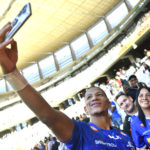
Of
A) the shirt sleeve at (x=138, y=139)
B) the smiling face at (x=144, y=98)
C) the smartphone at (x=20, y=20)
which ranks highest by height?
the smartphone at (x=20, y=20)

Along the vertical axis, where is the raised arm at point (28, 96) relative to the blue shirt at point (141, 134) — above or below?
above

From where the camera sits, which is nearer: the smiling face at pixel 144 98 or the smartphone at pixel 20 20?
the smartphone at pixel 20 20

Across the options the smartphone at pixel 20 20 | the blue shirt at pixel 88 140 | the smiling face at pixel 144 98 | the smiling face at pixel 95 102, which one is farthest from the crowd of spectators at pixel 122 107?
the smartphone at pixel 20 20

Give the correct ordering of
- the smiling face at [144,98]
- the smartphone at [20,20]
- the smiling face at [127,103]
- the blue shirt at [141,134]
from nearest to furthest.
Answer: the smartphone at [20,20] → the blue shirt at [141,134] → the smiling face at [144,98] → the smiling face at [127,103]

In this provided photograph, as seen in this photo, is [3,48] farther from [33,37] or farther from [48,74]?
[48,74]

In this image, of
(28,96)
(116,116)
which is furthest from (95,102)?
(116,116)

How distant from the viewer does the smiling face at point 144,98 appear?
1847mm

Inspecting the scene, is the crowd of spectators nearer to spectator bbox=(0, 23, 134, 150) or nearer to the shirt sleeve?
the shirt sleeve

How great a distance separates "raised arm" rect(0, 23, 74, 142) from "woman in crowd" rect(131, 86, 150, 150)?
47.0 inches

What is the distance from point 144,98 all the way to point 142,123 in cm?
28

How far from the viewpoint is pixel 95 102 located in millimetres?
1264

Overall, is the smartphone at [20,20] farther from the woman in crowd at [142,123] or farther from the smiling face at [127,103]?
the smiling face at [127,103]

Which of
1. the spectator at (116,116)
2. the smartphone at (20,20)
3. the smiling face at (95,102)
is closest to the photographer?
the smartphone at (20,20)

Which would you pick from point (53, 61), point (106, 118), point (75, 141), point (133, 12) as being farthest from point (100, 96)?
point (53, 61)
